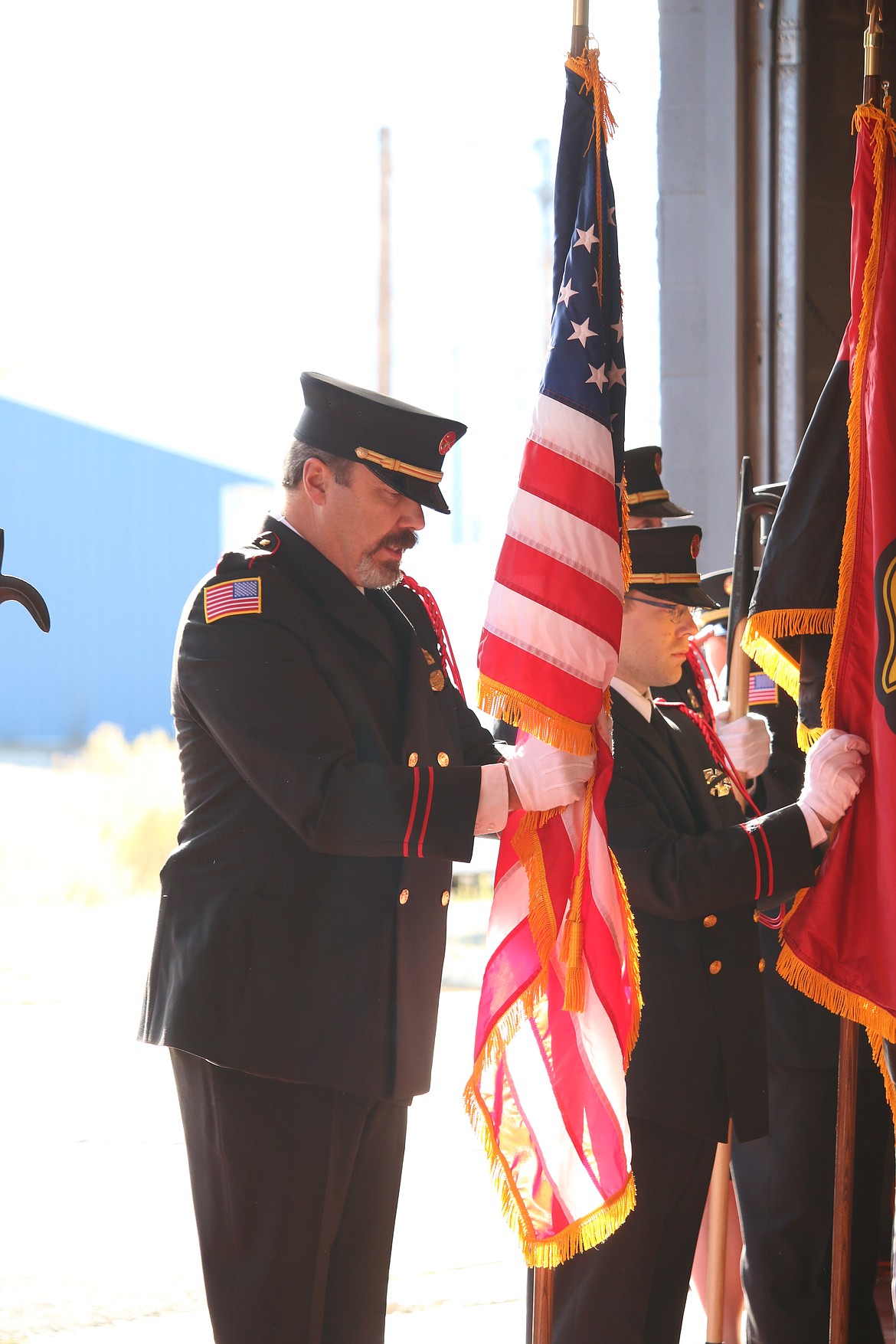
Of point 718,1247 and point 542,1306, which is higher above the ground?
point 542,1306

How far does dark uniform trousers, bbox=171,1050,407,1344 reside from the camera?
5.61 ft

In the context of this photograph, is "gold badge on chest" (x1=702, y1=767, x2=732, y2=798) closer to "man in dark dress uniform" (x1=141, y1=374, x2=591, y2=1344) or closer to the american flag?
the american flag

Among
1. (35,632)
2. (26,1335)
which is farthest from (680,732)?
(35,632)

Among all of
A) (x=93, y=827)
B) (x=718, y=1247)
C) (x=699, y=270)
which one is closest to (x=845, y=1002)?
(x=718, y=1247)

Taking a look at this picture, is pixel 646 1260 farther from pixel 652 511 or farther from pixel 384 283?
pixel 384 283

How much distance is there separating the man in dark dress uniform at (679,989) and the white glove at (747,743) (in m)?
0.49

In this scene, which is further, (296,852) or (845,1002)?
(845,1002)

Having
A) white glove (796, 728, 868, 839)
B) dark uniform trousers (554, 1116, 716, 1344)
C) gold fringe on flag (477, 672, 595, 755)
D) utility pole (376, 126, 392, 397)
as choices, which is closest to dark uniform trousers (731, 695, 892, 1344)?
dark uniform trousers (554, 1116, 716, 1344)

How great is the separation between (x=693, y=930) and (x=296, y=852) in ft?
2.14

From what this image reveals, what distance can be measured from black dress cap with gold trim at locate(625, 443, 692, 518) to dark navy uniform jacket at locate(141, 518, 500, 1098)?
97 centimetres

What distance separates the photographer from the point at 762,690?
115 inches

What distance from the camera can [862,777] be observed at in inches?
82.7

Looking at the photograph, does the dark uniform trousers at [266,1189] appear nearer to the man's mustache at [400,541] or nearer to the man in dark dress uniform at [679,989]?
the man in dark dress uniform at [679,989]

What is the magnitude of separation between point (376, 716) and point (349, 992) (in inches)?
14.1
